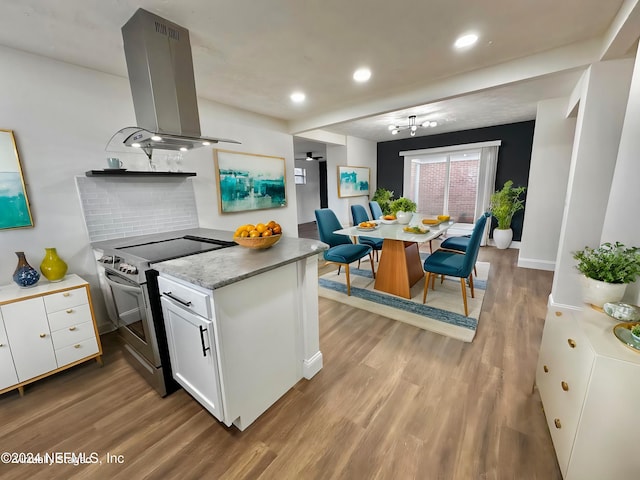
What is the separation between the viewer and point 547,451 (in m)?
1.28

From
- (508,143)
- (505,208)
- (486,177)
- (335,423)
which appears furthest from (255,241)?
(508,143)

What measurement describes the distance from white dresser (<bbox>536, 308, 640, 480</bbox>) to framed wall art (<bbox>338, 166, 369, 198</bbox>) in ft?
16.0

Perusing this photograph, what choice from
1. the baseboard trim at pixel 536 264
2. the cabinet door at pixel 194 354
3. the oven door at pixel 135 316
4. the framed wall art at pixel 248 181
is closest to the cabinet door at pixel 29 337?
the oven door at pixel 135 316

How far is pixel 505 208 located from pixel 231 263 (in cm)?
512

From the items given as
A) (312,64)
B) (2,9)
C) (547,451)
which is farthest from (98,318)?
(547,451)

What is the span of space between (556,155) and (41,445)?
575 centimetres

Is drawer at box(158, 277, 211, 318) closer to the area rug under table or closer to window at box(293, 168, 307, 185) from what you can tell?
the area rug under table

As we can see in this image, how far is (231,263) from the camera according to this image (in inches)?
56.9

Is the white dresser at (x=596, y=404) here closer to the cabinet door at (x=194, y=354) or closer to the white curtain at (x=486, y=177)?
the cabinet door at (x=194, y=354)

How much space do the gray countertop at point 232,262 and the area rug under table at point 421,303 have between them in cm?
138

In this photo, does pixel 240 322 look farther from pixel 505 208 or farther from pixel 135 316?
pixel 505 208

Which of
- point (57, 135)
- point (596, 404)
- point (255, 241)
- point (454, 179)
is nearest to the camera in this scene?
point (596, 404)

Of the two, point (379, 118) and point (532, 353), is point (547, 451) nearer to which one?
point (532, 353)

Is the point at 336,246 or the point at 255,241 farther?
the point at 336,246
